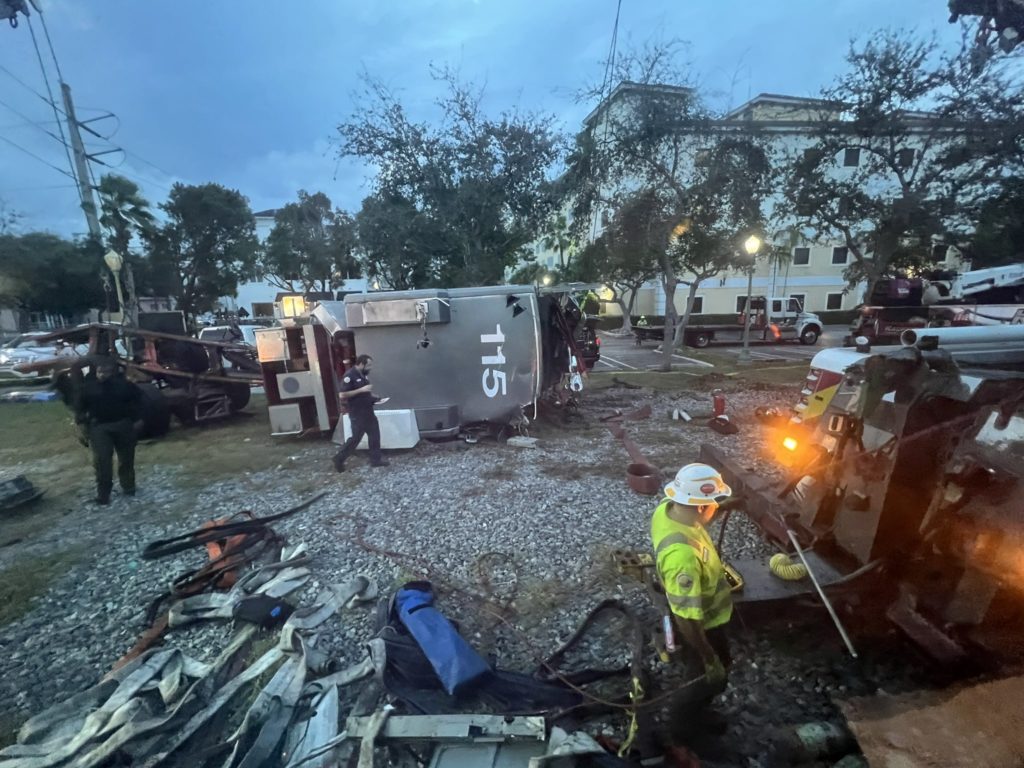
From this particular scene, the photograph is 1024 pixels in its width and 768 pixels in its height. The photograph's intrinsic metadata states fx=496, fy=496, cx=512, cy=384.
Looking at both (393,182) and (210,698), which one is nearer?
(210,698)

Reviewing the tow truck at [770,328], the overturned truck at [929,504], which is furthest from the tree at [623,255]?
the overturned truck at [929,504]

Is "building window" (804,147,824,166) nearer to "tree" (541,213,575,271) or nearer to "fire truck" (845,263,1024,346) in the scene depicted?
"fire truck" (845,263,1024,346)

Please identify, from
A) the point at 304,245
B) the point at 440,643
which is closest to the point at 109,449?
the point at 440,643

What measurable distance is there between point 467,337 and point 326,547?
14.1ft

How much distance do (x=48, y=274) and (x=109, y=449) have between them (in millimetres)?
30069

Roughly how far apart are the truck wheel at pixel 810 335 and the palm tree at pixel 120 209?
32.3m

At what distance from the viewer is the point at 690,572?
7.88 ft

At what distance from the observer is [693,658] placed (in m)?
2.59

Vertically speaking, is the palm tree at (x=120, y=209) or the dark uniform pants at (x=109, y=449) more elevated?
the palm tree at (x=120, y=209)

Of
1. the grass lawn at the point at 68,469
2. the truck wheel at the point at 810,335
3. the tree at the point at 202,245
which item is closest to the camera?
the grass lawn at the point at 68,469

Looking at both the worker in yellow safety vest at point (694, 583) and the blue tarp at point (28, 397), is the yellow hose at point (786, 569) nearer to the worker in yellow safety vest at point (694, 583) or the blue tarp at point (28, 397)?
the worker in yellow safety vest at point (694, 583)

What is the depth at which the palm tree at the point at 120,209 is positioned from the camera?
2362 cm

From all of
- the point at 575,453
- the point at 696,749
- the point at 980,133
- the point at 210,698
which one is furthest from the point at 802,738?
the point at 980,133

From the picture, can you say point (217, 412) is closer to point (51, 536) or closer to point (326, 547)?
point (51, 536)
